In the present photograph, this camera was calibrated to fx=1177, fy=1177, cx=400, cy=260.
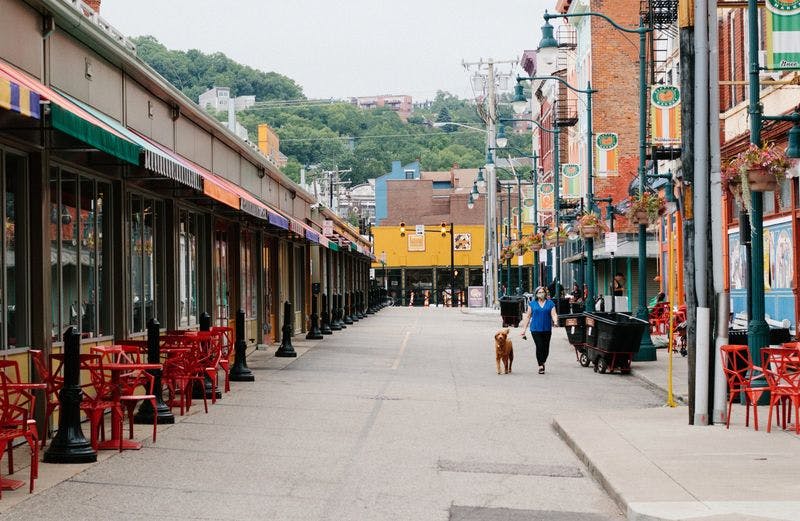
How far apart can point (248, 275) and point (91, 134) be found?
61.0ft

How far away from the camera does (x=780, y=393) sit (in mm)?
12484

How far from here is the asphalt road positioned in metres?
9.14

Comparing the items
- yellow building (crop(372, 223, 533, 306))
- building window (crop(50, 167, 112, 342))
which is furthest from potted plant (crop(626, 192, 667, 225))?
yellow building (crop(372, 223, 533, 306))

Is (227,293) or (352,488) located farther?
(227,293)

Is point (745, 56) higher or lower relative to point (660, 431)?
higher

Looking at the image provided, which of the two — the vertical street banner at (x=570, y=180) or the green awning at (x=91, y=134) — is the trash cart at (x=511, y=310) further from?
the green awning at (x=91, y=134)

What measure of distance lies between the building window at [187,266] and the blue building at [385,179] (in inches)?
4492

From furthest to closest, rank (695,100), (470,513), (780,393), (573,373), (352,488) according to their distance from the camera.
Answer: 1. (573,373)
2. (695,100)
3. (780,393)
4. (352,488)
5. (470,513)

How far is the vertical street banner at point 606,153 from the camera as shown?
119 feet

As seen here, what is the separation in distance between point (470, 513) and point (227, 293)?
17.8m

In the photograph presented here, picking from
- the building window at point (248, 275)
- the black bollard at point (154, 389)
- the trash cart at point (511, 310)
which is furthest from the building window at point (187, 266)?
the trash cart at point (511, 310)

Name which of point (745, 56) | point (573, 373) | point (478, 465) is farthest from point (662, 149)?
point (478, 465)

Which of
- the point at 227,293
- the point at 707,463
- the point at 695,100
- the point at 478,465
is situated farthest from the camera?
the point at 227,293

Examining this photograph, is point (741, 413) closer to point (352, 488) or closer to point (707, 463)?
point (707, 463)
